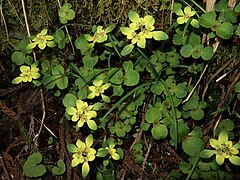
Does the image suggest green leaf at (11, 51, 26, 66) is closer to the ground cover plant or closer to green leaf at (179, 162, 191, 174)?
the ground cover plant

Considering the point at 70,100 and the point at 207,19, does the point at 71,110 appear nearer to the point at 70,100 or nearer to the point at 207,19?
the point at 70,100

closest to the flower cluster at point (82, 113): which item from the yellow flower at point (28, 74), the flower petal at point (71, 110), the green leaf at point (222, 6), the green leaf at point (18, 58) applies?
the flower petal at point (71, 110)

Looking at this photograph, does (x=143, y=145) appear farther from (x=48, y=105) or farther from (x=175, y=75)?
(x=48, y=105)

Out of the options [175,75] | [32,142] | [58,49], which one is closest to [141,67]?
[175,75]

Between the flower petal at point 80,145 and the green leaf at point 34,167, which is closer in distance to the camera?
the flower petal at point 80,145

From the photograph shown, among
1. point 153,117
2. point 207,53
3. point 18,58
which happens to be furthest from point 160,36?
point 18,58

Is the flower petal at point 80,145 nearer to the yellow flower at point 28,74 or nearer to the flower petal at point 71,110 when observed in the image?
the flower petal at point 71,110
